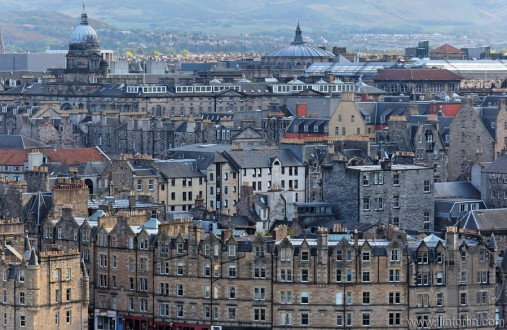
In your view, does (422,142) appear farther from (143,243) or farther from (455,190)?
(143,243)

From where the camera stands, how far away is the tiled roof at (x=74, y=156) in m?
161

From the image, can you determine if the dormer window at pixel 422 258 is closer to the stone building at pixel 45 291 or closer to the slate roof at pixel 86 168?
the stone building at pixel 45 291

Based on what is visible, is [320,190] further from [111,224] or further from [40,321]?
[40,321]

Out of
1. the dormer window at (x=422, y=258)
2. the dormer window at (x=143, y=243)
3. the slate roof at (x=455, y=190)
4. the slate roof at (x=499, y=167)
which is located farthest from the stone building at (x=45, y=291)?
the slate roof at (x=499, y=167)

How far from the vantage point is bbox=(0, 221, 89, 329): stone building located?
104 m

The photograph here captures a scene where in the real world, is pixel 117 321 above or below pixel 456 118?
below

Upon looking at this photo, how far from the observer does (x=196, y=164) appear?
149125mm

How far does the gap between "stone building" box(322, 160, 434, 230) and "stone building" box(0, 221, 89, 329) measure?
2809cm

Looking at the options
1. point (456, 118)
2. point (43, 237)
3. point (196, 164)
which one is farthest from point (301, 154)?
point (43, 237)

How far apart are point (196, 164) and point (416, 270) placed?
4335 centimetres

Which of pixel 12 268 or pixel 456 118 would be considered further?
pixel 456 118

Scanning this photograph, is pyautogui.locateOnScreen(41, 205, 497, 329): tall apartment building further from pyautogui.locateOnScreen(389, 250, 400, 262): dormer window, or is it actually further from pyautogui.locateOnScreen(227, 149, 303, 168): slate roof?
pyautogui.locateOnScreen(227, 149, 303, 168): slate roof

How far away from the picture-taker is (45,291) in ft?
341

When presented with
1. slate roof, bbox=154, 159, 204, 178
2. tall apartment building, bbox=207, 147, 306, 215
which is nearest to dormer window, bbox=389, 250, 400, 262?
tall apartment building, bbox=207, 147, 306, 215
